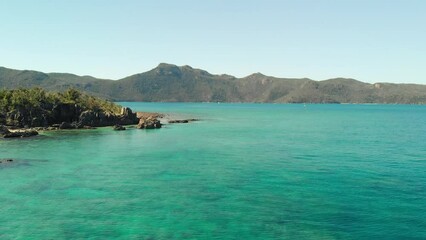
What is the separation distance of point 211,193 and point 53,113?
104 m

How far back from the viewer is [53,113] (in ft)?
436

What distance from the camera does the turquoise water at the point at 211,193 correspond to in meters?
34.4

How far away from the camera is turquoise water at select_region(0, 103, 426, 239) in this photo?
34438 mm

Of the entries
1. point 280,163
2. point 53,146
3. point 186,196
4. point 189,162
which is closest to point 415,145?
point 280,163

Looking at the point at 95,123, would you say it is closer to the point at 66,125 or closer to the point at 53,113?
the point at 66,125

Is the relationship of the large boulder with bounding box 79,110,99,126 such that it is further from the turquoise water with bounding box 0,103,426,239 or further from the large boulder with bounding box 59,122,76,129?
the turquoise water with bounding box 0,103,426,239

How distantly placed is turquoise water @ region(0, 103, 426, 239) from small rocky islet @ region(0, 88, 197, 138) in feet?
135

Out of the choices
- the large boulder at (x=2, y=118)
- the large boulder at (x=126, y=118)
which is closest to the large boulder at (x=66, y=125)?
the large boulder at (x=2, y=118)

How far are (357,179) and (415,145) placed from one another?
49.8 m

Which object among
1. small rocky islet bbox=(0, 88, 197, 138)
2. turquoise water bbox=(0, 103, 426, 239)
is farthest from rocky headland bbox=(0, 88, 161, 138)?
turquoise water bbox=(0, 103, 426, 239)

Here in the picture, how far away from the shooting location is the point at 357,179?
177 ft

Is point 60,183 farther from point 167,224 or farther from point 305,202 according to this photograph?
point 305,202

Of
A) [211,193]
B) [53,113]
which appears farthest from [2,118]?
[211,193]

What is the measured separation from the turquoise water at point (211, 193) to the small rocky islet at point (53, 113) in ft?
135
